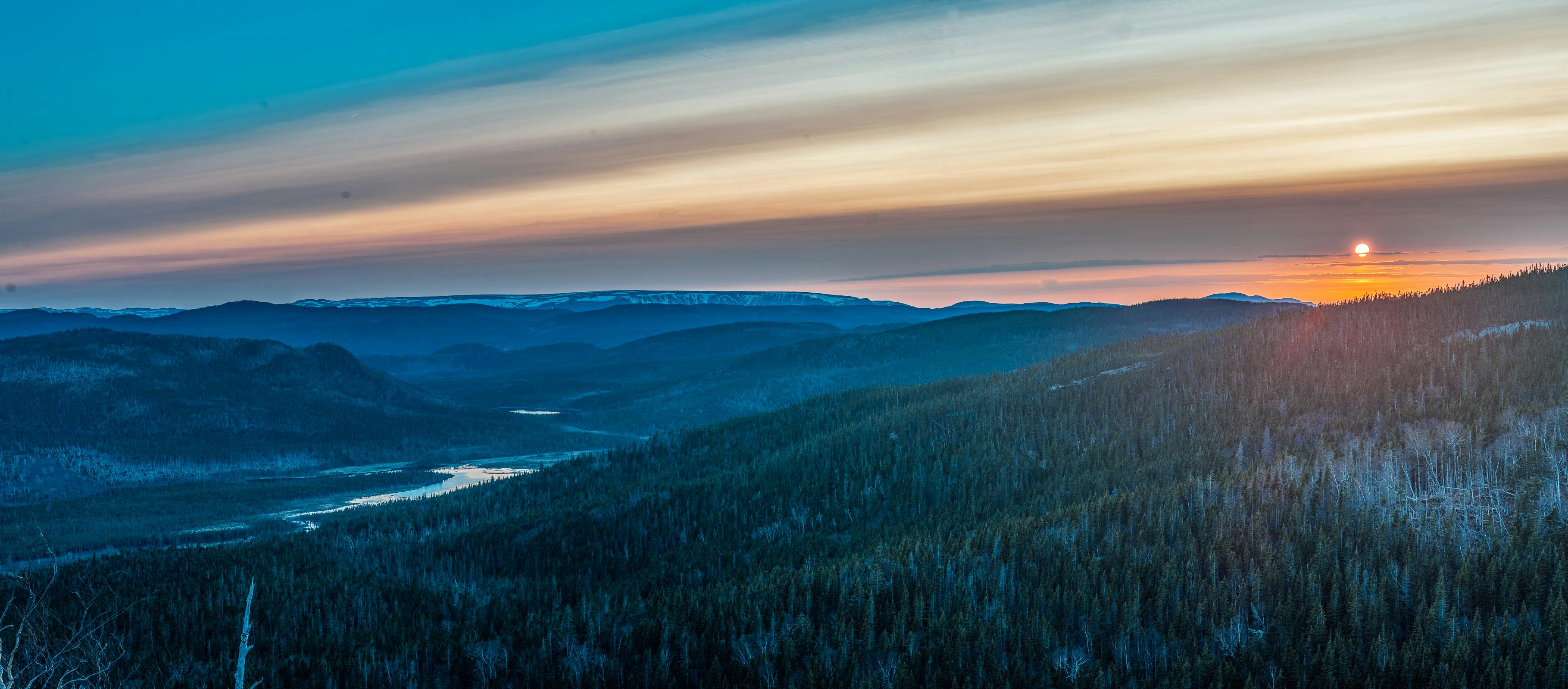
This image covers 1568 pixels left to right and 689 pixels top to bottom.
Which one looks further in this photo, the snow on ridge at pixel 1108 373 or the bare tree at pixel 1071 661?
the snow on ridge at pixel 1108 373

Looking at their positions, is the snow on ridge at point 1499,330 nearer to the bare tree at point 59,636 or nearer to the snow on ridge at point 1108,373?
the snow on ridge at point 1108,373

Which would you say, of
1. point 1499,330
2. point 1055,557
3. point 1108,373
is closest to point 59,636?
point 1055,557

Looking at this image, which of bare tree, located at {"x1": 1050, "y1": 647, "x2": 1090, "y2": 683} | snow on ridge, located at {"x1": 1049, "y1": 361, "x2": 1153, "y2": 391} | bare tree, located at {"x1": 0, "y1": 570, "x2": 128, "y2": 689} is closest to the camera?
bare tree, located at {"x1": 0, "y1": 570, "x2": 128, "y2": 689}

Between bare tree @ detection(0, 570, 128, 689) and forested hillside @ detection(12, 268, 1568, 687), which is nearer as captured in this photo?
bare tree @ detection(0, 570, 128, 689)

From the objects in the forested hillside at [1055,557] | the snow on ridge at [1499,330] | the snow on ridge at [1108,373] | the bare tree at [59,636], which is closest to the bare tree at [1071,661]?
the forested hillside at [1055,557]

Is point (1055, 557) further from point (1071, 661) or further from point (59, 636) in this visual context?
point (59, 636)

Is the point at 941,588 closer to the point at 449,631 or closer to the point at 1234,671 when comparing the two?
the point at 1234,671

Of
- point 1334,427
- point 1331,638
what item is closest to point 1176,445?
point 1334,427

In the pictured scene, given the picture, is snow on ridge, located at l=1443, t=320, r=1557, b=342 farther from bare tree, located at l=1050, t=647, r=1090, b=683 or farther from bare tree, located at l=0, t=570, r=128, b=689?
bare tree, located at l=0, t=570, r=128, b=689

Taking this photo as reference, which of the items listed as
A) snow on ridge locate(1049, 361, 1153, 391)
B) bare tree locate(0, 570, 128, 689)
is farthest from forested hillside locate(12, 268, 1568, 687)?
bare tree locate(0, 570, 128, 689)

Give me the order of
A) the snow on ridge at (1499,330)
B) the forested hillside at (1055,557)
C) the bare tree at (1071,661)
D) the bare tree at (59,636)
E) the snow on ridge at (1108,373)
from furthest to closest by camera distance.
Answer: the snow on ridge at (1108,373) < the snow on ridge at (1499,330) < the forested hillside at (1055,557) < the bare tree at (1071,661) < the bare tree at (59,636)
